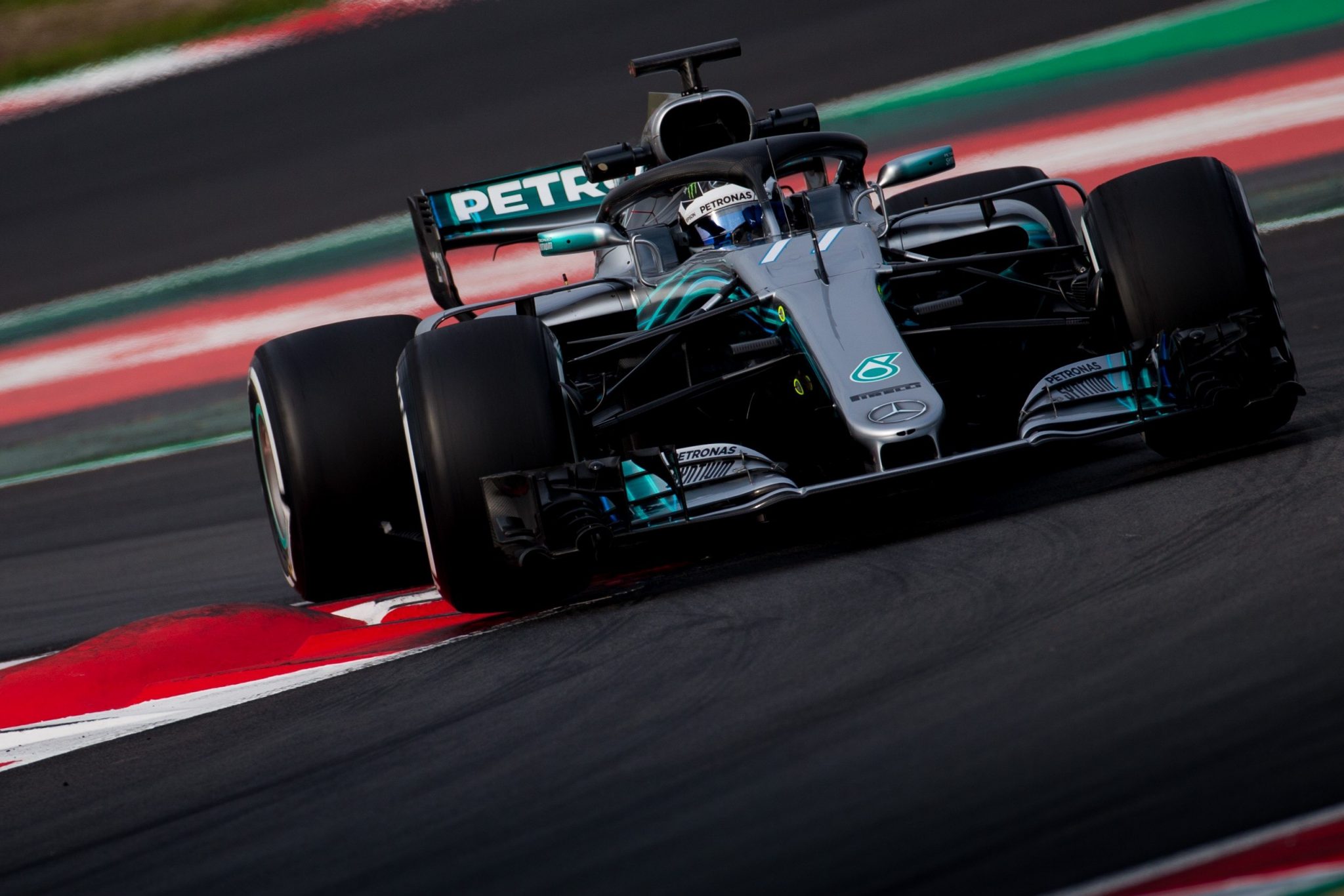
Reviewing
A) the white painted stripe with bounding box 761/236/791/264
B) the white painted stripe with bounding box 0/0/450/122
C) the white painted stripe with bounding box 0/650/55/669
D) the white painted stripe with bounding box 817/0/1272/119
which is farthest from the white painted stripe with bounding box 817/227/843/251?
the white painted stripe with bounding box 0/0/450/122

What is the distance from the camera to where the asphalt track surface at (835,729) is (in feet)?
9.21

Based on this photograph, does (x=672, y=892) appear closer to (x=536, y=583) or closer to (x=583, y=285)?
(x=536, y=583)

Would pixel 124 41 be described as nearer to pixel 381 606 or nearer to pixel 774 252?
pixel 381 606

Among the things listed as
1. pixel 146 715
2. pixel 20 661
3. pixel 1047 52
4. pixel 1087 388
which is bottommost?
pixel 20 661

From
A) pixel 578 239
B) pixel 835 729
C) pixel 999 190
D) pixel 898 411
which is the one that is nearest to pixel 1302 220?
pixel 999 190

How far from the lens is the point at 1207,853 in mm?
2529

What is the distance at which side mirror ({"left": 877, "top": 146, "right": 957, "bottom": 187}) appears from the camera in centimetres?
616

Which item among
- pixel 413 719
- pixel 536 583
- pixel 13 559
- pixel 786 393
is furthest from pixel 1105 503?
pixel 13 559

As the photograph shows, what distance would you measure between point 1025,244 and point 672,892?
4.45 m

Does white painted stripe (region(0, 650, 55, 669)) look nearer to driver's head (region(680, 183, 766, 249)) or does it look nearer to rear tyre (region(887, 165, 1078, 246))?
driver's head (region(680, 183, 766, 249))

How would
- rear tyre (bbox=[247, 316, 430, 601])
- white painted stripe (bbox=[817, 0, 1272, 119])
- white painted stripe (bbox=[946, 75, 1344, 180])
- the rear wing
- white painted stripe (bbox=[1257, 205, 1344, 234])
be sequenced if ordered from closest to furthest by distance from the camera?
rear tyre (bbox=[247, 316, 430, 601]) → the rear wing → white painted stripe (bbox=[1257, 205, 1344, 234]) → white painted stripe (bbox=[946, 75, 1344, 180]) → white painted stripe (bbox=[817, 0, 1272, 119])

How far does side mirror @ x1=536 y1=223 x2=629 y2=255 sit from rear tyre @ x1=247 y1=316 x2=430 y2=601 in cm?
71

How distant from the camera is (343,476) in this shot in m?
5.92

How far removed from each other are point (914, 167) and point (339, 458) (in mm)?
2416
